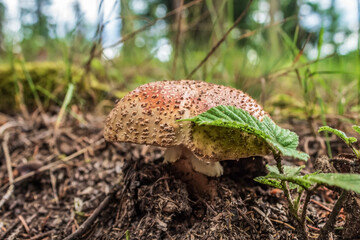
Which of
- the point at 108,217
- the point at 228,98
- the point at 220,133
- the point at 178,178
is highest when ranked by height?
the point at 228,98

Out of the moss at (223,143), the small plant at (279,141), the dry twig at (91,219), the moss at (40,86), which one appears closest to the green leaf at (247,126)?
the small plant at (279,141)

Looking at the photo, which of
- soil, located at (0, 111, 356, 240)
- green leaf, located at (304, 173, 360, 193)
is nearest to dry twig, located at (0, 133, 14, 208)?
soil, located at (0, 111, 356, 240)

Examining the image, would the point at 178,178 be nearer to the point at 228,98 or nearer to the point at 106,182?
the point at 228,98

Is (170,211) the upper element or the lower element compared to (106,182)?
upper

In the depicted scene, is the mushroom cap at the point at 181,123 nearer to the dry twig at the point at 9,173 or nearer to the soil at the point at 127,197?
the soil at the point at 127,197

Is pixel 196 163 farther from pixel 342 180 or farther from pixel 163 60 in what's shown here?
pixel 163 60

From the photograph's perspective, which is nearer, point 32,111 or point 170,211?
point 170,211

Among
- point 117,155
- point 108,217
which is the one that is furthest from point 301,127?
point 108,217
